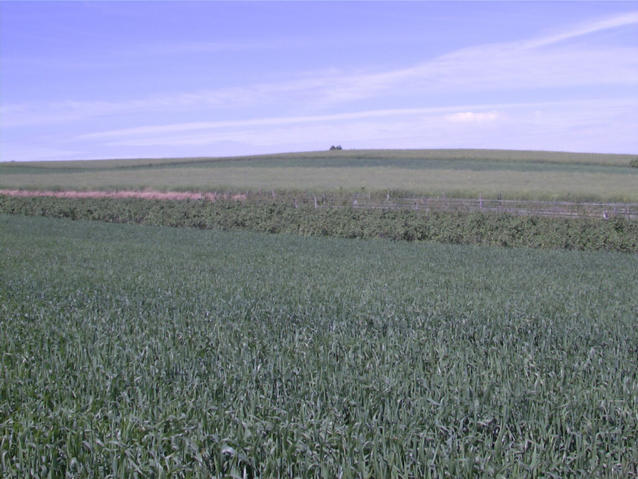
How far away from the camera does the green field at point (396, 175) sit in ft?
136

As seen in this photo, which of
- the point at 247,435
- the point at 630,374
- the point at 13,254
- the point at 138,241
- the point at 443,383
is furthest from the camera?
the point at 138,241

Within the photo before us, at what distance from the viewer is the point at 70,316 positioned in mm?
8523

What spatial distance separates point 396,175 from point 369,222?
82.0ft

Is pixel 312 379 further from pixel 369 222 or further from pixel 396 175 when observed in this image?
pixel 396 175

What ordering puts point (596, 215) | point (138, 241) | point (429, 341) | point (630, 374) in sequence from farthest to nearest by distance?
point (596, 215) < point (138, 241) < point (429, 341) < point (630, 374)

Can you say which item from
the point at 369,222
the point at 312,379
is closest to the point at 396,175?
the point at 369,222

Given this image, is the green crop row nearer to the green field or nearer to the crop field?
the green field

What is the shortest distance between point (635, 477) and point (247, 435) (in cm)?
251

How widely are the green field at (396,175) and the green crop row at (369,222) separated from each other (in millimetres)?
9323

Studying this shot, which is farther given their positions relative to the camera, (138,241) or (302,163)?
(302,163)

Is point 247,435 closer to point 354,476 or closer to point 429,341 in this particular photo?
point 354,476

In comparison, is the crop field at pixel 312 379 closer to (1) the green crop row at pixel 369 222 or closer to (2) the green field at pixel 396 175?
(1) the green crop row at pixel 369 222

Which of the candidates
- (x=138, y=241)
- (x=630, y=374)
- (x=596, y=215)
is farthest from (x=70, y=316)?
(x=596, y=215)

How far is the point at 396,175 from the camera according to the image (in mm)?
52969
